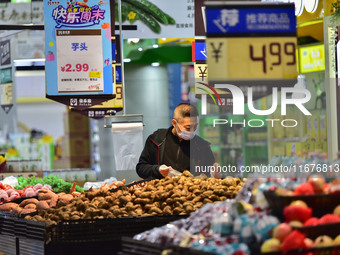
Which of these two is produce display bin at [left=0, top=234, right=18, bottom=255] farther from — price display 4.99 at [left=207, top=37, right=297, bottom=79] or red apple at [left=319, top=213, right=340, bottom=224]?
red apple at [left=319, top=213, right=340, bottom=224]

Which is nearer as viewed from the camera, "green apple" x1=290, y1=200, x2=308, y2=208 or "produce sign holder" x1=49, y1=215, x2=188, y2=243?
"green apple" x1=290, y1=200, x2=308, y2=208

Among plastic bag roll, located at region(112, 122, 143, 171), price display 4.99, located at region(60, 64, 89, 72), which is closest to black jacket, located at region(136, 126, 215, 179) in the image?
plastic bag roll, located at region(112, 122, 143, 171)

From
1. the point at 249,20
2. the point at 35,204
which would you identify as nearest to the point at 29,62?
the point at 35,204

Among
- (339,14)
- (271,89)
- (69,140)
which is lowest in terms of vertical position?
(69,140)

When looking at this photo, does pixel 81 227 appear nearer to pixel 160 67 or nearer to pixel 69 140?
pixel 160 67

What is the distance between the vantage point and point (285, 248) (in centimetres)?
248

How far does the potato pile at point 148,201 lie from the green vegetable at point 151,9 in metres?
5.10

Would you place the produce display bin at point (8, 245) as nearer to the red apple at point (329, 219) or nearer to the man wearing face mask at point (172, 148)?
the man wearing face mask at point (172, 148)

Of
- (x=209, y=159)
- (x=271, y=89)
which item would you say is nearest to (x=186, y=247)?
(x=271, y=89)

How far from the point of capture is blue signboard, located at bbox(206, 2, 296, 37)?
3.11 m

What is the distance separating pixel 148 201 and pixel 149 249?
1.27m

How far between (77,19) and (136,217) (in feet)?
14.4

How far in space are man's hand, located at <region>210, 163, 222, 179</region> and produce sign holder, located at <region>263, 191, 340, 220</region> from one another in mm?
1566

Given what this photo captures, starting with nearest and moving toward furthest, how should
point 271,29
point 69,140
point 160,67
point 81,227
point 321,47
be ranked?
point 271,29 → point 81,227 → point 321,47 → point 160,67 → point 69,140
